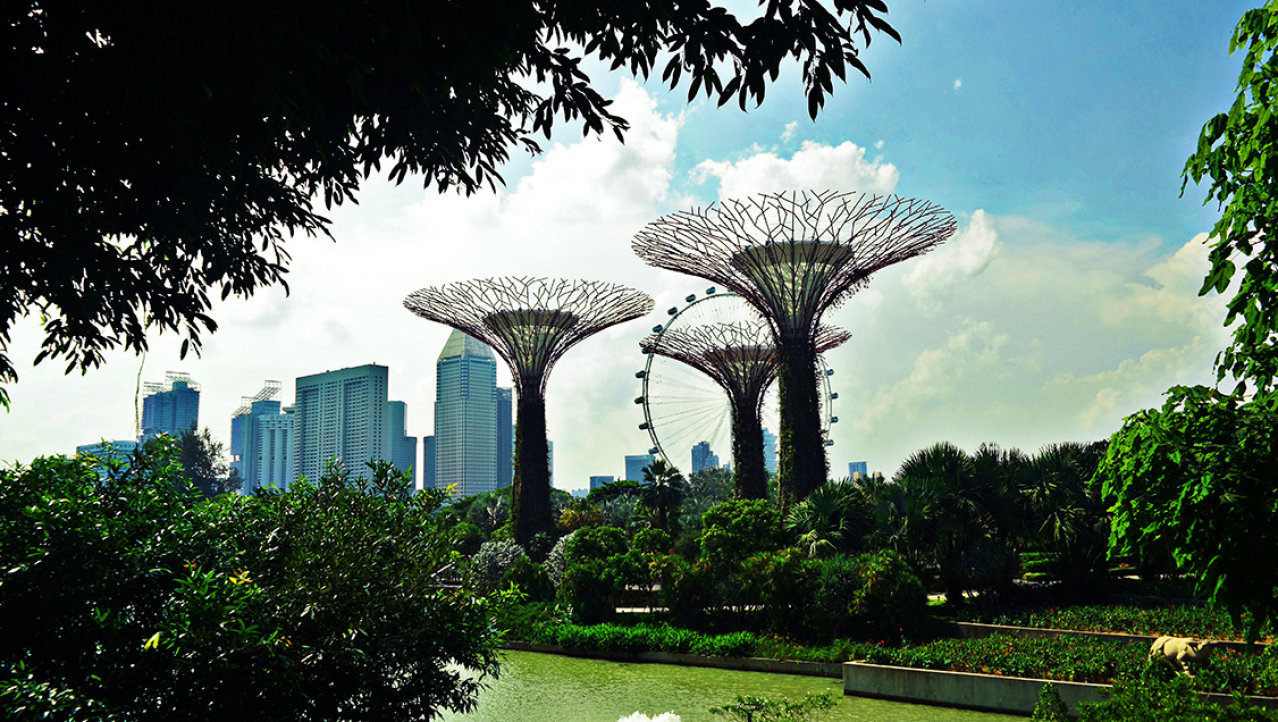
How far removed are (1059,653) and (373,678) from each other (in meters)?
12.7

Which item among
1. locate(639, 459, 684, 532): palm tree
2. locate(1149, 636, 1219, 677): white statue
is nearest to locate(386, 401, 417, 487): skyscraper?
Answer: locate(639, 459, 684, 532): palm tree

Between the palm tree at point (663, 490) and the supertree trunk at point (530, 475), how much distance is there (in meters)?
7.12

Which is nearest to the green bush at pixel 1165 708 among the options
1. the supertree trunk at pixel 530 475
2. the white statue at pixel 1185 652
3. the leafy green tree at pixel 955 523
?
the white statue at pixel 1185 652

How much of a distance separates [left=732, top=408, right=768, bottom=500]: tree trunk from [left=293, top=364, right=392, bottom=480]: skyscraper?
91061mm

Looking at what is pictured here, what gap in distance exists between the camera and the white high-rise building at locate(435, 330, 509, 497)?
137 meters

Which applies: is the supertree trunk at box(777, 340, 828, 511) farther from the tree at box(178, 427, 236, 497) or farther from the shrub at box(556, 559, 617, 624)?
the tree at box(178, 427, 236, 497)

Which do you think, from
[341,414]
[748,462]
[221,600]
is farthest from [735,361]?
[341,414]

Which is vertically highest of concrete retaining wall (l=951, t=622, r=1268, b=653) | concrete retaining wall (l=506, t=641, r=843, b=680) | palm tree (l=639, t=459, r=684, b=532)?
palm tree (l=639, t=459, r=684, b=532)

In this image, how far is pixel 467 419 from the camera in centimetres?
13825

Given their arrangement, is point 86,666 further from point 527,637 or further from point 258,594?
point 527,637

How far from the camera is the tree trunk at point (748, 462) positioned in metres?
31.0

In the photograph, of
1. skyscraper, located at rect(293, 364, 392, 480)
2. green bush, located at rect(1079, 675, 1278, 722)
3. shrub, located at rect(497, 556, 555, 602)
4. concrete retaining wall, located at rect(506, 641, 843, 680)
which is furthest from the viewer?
skyscraper, located at rect(293, 364, 392, 480)

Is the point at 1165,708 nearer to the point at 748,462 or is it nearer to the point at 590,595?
the point at 590,595

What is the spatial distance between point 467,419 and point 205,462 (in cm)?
7182
